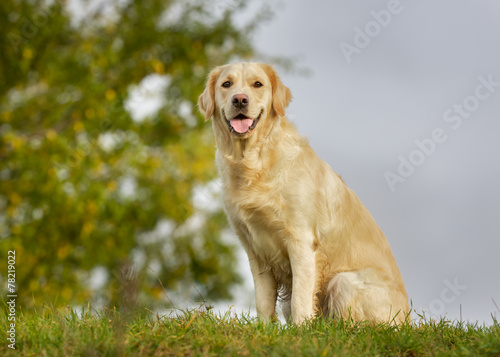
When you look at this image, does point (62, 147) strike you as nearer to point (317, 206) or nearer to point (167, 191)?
point (167, 191)

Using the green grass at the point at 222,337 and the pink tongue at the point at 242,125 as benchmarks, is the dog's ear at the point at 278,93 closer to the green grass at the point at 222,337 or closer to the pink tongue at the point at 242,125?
the pink tongue at the point at 242,125

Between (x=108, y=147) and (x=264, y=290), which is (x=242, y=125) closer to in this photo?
(x=264, y=290)

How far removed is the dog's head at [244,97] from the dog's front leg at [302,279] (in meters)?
0.99

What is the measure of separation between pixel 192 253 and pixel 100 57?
3.79 metres

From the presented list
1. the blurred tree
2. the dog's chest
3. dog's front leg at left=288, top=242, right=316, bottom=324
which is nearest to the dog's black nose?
the dog's chest

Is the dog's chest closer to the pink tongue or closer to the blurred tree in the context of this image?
the pink tongue

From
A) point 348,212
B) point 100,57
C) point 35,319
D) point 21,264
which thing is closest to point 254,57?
point 100,57

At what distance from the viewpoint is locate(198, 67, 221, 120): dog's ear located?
444 centimetres

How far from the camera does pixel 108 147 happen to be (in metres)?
8.99

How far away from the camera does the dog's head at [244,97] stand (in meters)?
4.12

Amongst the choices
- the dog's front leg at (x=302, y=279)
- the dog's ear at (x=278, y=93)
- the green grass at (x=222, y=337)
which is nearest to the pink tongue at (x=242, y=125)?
the dog's ear at (x=278, y=93)

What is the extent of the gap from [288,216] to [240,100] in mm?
971

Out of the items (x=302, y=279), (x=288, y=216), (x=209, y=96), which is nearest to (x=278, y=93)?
(x=209, y=96)

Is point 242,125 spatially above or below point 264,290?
above
